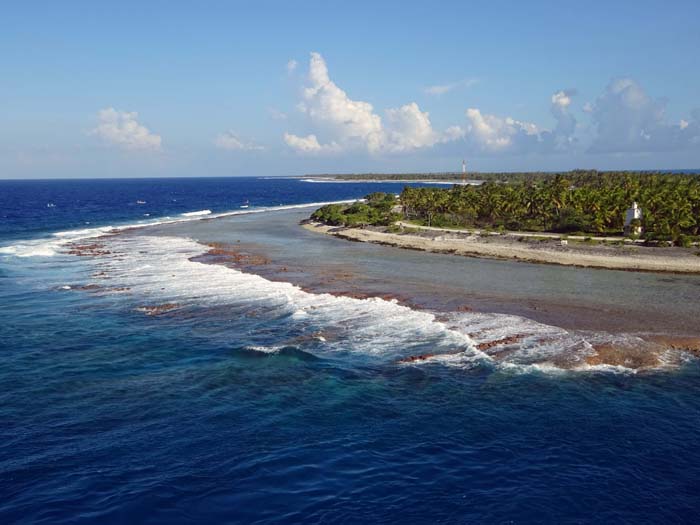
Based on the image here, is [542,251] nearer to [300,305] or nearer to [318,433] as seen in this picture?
[300,305]

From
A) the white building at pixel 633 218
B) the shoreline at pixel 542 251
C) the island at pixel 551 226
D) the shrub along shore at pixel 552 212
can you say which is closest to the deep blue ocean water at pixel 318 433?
the shoreline at pixel 542 251

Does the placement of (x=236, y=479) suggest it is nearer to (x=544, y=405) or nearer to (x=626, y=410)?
(x=544, y=405)

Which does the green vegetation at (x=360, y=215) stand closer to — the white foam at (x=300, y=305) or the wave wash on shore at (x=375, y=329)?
the white foam at (x=300, y=305)

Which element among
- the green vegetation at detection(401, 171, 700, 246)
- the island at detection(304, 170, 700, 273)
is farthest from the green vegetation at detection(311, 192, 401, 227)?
the green vegetation at detection(401, 171, 700, 246)

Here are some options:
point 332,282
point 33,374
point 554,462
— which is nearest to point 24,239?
point 332,282

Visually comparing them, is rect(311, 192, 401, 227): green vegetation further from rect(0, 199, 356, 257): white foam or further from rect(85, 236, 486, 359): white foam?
rect(85, 236, 486, 359): white foam

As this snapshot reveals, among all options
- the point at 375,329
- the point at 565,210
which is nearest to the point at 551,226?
the point at 565,210
